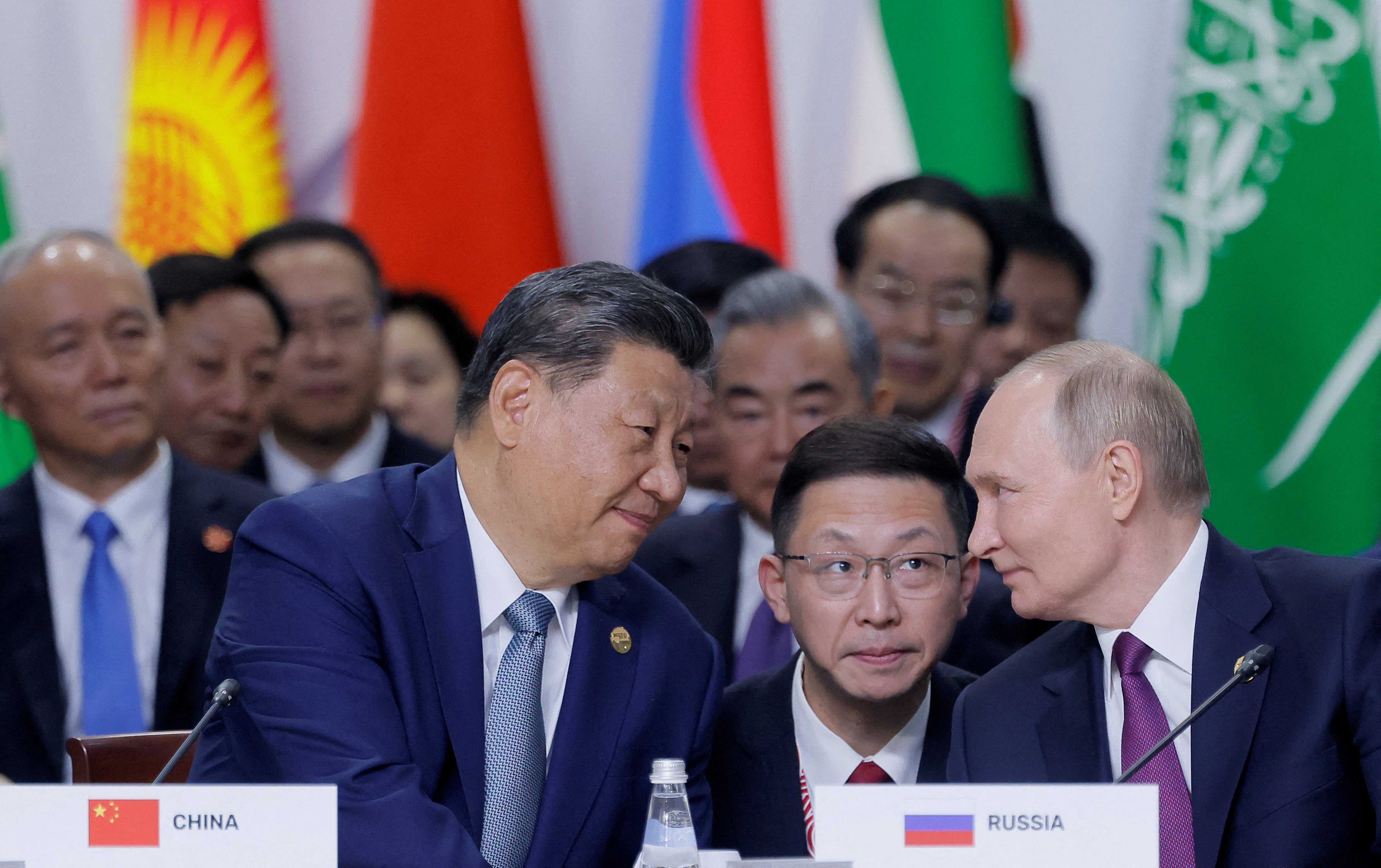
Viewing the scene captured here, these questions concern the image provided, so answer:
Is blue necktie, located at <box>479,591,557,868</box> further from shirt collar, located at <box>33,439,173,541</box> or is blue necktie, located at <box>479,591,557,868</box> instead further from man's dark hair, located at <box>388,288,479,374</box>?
man's dark hair, located at <box>388,288,479,374</box>

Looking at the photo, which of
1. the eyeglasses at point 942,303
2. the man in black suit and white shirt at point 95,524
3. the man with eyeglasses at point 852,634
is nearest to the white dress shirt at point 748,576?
the man with eyeglasses at point 852,634

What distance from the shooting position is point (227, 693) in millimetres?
2068

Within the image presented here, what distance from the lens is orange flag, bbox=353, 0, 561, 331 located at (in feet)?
16.8

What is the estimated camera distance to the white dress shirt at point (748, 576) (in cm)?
336

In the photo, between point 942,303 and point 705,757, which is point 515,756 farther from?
point 942,303

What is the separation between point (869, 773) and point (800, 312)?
4.22 ft

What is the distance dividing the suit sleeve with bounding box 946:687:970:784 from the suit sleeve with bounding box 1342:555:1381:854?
55cm

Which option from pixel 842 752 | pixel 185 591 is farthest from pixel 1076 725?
pixel 185 591

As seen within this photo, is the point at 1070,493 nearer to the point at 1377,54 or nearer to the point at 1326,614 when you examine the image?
the point at 1326,614

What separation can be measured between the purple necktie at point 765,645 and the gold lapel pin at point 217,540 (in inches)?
48.3

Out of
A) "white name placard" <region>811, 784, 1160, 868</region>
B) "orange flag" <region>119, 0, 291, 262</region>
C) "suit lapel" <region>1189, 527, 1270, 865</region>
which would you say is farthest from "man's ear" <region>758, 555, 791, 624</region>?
"orange flag" <region>119, 0, 291, 262</region>

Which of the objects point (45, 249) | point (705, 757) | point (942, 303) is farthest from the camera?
point (942, 303)

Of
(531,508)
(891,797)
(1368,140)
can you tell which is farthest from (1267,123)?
(891,797)

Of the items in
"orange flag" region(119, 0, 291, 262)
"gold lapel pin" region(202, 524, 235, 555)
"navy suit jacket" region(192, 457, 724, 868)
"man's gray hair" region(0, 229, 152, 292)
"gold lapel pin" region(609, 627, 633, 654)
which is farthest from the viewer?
"orange flag" region(119, 0, 291, 262)
